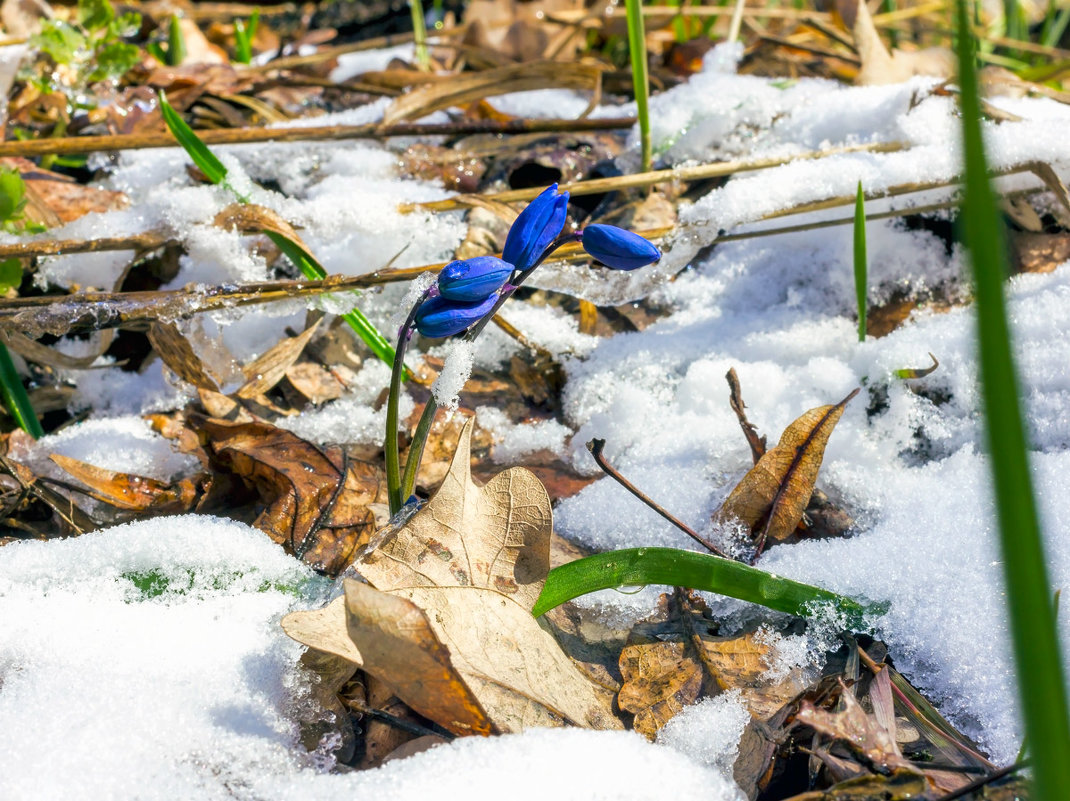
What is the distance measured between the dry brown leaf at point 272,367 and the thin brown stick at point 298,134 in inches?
27.6

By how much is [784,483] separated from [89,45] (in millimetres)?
2097

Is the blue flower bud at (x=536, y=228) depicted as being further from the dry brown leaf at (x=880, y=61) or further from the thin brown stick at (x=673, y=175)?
the dry brown leaf at (x=880, y=61)

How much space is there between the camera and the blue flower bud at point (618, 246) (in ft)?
3.37

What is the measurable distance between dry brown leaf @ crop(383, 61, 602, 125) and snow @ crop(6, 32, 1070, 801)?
14 cm

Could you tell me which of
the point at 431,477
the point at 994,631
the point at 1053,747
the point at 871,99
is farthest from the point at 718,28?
the point at 1053,747

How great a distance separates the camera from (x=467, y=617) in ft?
3.13

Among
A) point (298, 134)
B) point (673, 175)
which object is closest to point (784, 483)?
point (673, 175)

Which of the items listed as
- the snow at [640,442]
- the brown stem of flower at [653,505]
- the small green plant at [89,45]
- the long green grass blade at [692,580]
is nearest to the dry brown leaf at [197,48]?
the small green plant at [89,45]

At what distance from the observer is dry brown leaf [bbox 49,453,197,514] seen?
133cm

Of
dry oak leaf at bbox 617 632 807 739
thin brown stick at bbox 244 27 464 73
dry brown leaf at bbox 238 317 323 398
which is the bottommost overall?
dry oak leaf at bbox 617 632 807 739

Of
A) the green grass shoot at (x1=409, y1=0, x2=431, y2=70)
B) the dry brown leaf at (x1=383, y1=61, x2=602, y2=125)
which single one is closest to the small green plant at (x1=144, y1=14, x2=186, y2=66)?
the green grass shoot at (x1=409, y1=0, x2=431, y2=70)

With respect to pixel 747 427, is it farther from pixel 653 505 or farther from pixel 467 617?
pixel 467 617

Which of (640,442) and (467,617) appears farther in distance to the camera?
(640,442)

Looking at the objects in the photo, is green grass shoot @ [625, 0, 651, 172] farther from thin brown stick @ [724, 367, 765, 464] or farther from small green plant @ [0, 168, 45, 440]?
small green plant @ [0, 168, 45, 440]
